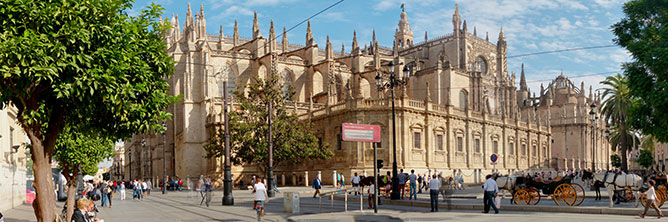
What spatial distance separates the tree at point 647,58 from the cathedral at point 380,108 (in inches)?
386

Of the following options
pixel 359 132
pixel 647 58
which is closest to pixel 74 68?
pixel 359 132

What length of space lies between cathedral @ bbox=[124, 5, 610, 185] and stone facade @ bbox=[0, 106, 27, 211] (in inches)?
746

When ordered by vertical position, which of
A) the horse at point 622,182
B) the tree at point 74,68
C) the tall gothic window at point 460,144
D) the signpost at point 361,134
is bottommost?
the horse at point 622,182

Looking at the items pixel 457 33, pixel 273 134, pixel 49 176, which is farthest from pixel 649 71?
pixel 457 33

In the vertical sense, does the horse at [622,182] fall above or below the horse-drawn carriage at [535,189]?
above

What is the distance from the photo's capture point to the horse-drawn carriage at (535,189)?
1848 centimetres

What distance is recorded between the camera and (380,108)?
39000mm

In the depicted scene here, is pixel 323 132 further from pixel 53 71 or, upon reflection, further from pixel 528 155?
pixel 53 71

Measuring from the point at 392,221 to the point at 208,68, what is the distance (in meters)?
37.5

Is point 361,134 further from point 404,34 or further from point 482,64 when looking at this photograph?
point 404,34

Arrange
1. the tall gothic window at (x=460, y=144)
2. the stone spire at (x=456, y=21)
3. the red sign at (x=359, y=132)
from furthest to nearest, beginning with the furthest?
1. the stone spire at (x=456, y=21)
2. the tall gothic window at (x=460, y=144)
3. the red sign at (x=359, y=132)

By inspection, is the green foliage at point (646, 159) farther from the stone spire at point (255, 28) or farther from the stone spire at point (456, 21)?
the stone spire at point (255, 28)

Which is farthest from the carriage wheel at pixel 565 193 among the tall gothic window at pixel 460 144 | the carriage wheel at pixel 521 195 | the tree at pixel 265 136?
the tall gothic window at pixel 460 144

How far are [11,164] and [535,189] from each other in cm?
2051
